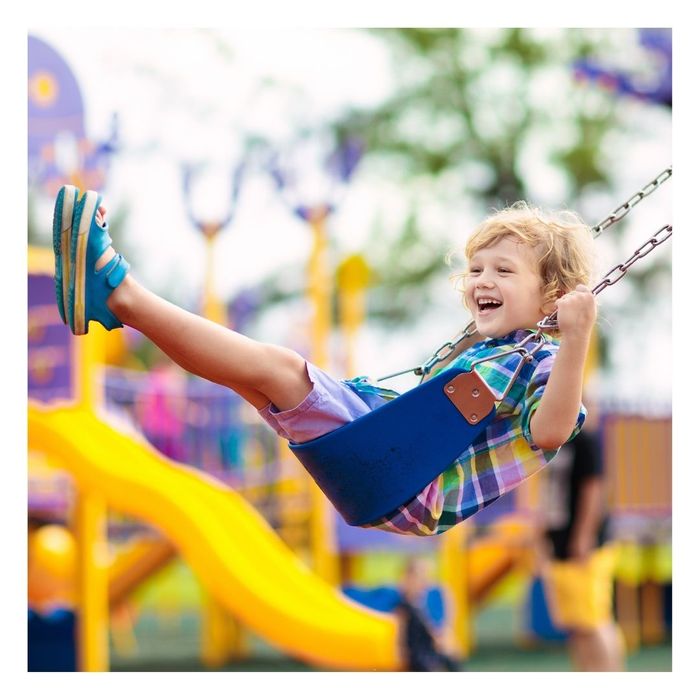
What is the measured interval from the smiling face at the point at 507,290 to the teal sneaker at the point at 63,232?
0.77 meters

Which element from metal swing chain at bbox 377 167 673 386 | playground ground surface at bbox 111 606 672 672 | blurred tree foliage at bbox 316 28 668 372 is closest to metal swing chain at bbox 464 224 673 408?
metal swing chain at bbox 377 167 673 386

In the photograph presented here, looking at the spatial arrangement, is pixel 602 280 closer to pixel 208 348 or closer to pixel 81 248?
→ pixel 208 348

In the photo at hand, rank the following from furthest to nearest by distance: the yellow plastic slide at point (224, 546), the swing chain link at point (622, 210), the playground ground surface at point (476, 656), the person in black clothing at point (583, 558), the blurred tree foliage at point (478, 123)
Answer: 1. the blurred tree foliage at point (478, 123)
2. the playground ground surface at point (476, 656)
3. the yellow plastic slide at point (224, 546)
4. the person in black clothing at point (583, 558)
5. the swing chain link at point (622, 210)

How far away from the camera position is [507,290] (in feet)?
7.57

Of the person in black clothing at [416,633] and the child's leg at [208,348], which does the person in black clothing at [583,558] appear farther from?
the child's leg at [208,348]

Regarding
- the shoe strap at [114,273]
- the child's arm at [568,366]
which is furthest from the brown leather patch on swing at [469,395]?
the shoe strap at [114,273]

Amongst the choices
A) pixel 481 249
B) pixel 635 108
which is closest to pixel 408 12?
pixel 635 108

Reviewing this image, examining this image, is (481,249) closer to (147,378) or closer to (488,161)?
(147,378)

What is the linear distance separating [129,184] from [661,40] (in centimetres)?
542

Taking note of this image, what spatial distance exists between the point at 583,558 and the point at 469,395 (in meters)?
3.37

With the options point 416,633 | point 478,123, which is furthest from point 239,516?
point 478,123

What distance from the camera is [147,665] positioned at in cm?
726

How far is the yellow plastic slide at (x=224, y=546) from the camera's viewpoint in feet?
18.0
